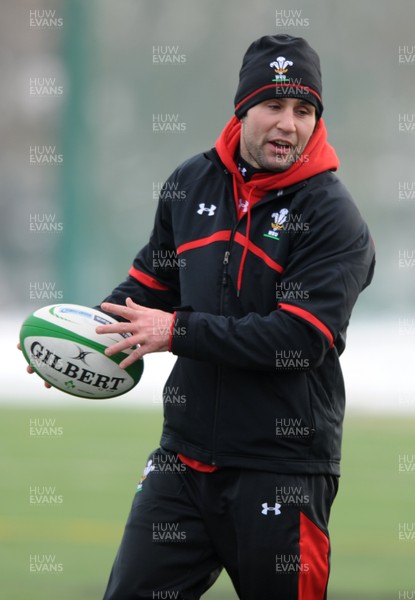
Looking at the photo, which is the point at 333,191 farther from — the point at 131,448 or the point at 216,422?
the point at 131,448

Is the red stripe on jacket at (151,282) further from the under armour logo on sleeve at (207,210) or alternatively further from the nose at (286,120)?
the nose at (286,120)

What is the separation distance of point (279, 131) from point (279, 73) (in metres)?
0.20

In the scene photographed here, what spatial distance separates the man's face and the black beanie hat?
0.03 metres

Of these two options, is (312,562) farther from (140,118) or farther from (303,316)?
(140,118)

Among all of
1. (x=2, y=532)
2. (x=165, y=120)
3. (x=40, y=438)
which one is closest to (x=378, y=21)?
(x=165, y=120)

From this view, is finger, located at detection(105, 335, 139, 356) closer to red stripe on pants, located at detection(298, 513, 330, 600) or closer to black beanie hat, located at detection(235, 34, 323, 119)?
red stripe on pants, located at detection(298, 513, 330, 600)

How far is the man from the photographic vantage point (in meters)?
3.59

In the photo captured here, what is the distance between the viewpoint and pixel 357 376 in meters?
12.7

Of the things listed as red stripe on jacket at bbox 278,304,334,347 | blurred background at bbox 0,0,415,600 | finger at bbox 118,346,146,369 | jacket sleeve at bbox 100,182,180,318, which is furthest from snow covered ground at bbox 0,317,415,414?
red stripe on jacket at bbox 278,304,334,347

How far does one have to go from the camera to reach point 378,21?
59.1 feet

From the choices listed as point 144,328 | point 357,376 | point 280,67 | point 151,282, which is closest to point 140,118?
point 357,376

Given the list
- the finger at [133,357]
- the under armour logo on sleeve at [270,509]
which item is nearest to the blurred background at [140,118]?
the finger at [133,357]

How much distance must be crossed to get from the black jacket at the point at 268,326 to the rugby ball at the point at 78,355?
0.32 metres

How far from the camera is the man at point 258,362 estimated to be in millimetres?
3586
